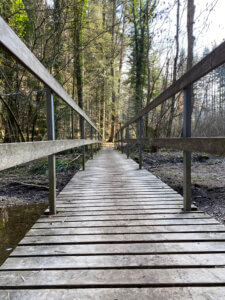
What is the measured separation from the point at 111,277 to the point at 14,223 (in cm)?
184

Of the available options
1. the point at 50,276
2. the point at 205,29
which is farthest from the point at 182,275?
the point at 205,29

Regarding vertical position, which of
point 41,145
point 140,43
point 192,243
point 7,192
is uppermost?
point 140,43

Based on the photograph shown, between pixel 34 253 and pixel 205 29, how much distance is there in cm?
331

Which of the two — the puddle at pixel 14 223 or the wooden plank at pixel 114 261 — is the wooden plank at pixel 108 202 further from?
the wooden plank at pixel 114 261

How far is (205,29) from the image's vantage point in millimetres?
3080

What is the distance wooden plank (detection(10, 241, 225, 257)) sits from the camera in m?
1.35

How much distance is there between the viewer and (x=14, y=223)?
2562 mm

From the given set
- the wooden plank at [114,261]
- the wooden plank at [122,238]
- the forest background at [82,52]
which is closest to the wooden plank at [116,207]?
the wooden plank at [122,238]

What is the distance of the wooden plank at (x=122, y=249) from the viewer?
1.35m

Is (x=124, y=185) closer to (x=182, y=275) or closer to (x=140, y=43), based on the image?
(x=182, y=275)

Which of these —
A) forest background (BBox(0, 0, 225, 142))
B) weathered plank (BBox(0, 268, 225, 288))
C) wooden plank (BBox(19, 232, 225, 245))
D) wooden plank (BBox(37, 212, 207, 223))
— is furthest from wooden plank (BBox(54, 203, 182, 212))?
forest background (BBox(0, 0, 225, 142))

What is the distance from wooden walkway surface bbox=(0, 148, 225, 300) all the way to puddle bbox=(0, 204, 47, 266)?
16.4 inches

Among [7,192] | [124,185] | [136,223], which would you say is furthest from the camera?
[7,192]

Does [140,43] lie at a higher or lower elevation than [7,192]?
higher
